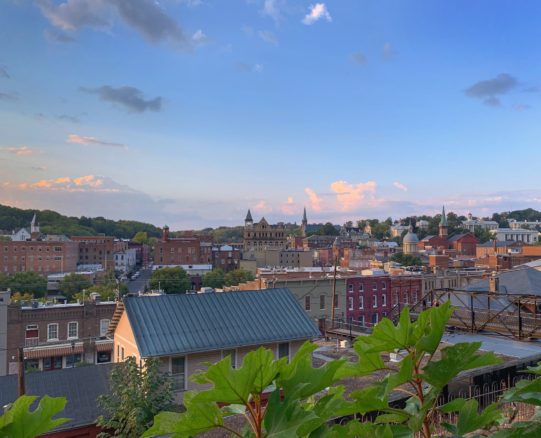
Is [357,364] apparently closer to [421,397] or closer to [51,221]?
[421,397]

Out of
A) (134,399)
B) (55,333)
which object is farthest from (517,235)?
(134,399)

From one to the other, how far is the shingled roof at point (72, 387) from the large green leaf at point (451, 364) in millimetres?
15682

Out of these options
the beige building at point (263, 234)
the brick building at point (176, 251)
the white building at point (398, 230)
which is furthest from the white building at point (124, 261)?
Answer: the white building at point (398, 230)

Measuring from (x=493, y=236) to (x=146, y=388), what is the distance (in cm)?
16361

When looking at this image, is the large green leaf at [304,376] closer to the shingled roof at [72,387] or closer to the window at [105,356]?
the shingled roof at [72,387]

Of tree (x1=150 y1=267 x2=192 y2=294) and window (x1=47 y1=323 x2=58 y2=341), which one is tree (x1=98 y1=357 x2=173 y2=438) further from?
tree (x1=150 y1=267 x2=192 y2=294)

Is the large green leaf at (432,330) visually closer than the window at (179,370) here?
Yes

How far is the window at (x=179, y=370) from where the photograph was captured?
17.8 meters

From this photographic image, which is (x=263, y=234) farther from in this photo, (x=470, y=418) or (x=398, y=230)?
(x=470, y=418)

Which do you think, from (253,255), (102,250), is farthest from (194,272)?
(102,250)

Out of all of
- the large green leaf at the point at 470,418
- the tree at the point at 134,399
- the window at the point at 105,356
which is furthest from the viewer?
the window at the point at 105,356

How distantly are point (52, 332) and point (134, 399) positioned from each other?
30.6 metres

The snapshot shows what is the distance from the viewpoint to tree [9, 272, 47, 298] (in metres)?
66.6

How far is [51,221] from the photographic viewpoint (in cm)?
15662
